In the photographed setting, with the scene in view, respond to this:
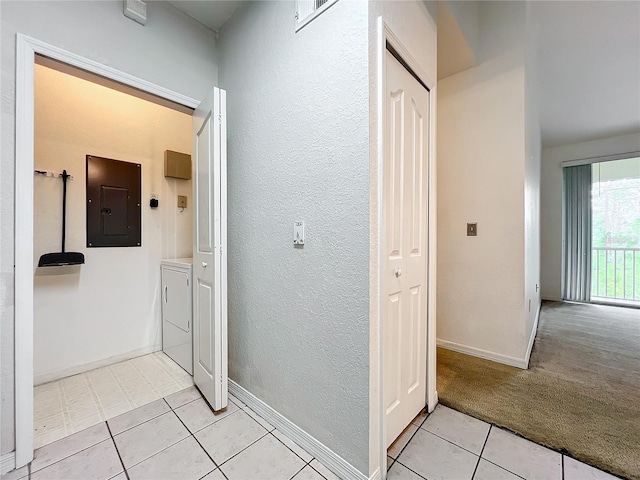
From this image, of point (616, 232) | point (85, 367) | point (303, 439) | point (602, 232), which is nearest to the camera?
point (303, 439)

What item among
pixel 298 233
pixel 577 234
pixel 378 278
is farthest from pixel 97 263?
pixel 577 234

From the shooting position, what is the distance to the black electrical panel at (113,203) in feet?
7.34

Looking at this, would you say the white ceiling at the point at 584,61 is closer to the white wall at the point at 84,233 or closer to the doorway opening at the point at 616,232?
the doorway opening at the point at 616,232

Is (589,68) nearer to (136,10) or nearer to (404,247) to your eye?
(404,247)

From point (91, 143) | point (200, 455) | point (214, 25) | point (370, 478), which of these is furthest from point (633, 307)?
point (91, 143)

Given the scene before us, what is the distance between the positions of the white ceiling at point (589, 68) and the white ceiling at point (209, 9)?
2506 mm

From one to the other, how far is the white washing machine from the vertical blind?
584 centimetres

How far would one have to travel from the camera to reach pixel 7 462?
123 centimetres

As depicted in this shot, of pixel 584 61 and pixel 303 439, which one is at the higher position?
pixel 584 61

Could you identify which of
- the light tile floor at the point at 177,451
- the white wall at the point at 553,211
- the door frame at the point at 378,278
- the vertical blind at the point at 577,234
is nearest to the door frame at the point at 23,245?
the light tile floor at the point at 177,451

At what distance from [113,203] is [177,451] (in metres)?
2.02

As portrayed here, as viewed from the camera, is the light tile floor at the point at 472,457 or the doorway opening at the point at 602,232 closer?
the light tile floor at the point at 472,457

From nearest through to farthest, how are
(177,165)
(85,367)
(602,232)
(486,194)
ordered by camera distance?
(85,367)
(486,194)
(177,165)
(602,232)

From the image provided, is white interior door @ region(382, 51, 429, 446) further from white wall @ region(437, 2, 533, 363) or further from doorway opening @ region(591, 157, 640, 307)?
doorway opening @ region(591, 157, 640, 307)
